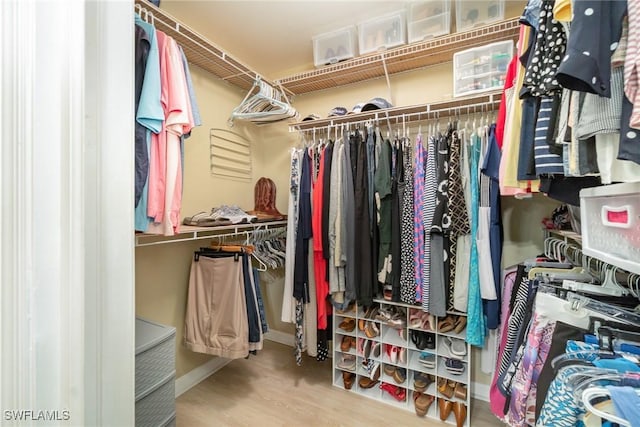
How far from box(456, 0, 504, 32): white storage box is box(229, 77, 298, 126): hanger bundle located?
1268mm

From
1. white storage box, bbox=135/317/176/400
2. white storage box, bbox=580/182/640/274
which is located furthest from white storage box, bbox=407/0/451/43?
white storage box, bbox=135/317/176/400

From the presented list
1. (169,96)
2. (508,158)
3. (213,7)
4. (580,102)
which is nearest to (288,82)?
(213,7)

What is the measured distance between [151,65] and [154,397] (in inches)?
55.9

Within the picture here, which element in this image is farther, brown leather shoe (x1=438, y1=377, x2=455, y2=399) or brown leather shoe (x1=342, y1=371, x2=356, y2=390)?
brown leather shoe (x1=342, y1=371, x2=356, y2=390)

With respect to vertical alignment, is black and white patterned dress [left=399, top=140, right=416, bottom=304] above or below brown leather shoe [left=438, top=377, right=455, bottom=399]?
above

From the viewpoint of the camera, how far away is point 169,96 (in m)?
1.31

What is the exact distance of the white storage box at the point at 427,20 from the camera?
174cm

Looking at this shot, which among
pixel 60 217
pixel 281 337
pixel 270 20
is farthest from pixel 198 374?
pixel 270 20

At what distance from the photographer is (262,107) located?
85.7 inches

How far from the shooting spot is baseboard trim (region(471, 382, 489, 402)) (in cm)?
181

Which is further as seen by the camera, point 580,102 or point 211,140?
point 211,140

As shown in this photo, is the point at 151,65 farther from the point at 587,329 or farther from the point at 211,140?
the point at 587,329

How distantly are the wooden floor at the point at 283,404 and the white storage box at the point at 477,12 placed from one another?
2.44 m

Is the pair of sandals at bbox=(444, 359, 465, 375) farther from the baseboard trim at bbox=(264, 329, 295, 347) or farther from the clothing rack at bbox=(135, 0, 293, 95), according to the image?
the clothing rack at bbox=(135, 0, 293, 95)
